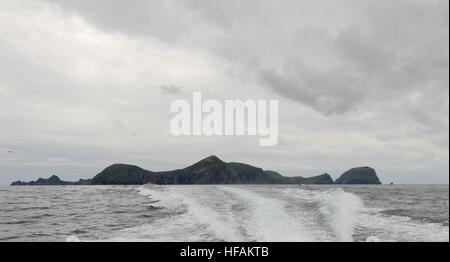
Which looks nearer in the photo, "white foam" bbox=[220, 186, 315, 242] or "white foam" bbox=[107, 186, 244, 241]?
"white foam" bbox=[220, 186, 315, 242]

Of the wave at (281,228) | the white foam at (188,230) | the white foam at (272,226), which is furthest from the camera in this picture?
the wave at (281,228)

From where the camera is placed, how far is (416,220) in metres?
25.5

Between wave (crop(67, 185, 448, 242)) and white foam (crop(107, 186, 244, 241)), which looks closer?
white foam (crop(107, 186, 244, 241))

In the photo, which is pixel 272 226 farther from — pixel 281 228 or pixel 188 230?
pixel 188 230

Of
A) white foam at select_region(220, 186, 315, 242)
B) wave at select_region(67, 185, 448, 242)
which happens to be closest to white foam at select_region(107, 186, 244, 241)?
wave at select_region(67, 185, 448, 242)

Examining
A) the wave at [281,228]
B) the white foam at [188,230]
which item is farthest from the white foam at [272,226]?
the white foam at [188,230]

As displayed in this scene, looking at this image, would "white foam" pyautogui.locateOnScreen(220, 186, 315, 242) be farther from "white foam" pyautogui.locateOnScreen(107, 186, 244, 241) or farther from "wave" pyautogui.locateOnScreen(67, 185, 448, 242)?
"white foam" pyautogui.locateOnScreen(107, 186, 244, 241)

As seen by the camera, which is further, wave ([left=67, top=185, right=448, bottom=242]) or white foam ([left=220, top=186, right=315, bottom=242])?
wave ([left=67, top=185, right=448, bottom=242])

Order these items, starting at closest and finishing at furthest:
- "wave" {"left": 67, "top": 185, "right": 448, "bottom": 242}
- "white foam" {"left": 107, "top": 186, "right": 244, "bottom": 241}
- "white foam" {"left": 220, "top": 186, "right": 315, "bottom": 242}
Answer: "white foam" {"left": 220, "top": 186, "right": 315, "bottom": 242} → "white foam" {"left": 107, "top": 186, "right": 244, "bottom": 241} → "wave" {"left": 67, "top": 185, "right": 448, "bottom": 242}

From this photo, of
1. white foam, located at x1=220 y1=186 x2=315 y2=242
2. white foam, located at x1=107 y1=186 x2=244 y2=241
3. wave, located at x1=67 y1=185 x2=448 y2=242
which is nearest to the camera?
white foam, located at x1=220 y1=186 x2=315 y2=242

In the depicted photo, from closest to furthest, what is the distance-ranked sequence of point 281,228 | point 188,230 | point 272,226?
point 188,230 → point 281,228 → point 272,226

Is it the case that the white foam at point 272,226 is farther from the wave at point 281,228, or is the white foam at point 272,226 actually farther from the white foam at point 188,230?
the white foam at point 188,230

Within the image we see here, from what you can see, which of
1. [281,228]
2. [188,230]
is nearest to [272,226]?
[281,228]
